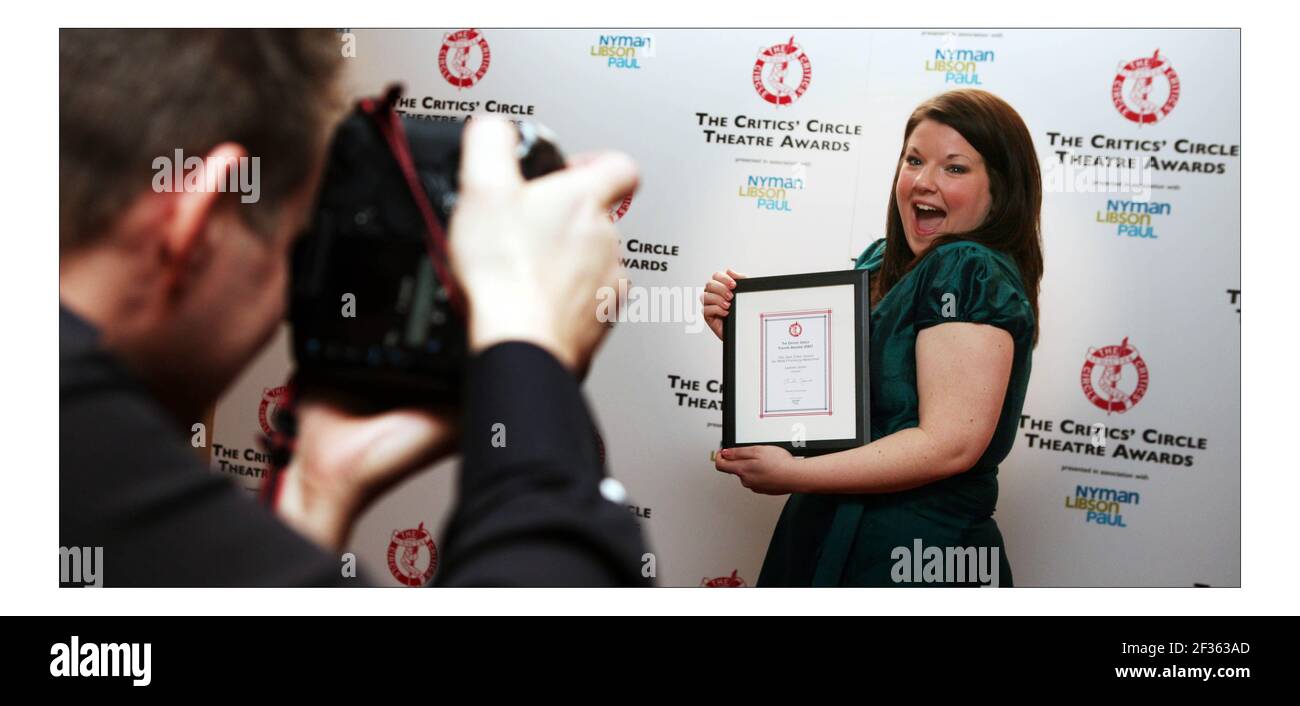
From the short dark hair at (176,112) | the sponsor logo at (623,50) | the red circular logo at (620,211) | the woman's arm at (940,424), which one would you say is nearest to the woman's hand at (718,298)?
the red circular logo at (620,211)

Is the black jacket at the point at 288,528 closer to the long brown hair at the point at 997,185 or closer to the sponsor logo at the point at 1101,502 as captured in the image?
the long brown hair at the point at 997,185

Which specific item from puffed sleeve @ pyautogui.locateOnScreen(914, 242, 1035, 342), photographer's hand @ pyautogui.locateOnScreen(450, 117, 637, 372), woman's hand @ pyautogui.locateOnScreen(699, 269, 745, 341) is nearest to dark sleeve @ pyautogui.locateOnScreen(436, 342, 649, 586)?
photographer's hand @ pyautogui.locateOnScreen(450, 117, 637, 372)

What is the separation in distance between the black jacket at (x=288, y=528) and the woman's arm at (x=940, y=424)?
830 millimetres

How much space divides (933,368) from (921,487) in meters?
0.28

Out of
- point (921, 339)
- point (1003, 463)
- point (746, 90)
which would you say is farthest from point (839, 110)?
point (1003, 463)

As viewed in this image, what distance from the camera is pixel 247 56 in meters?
2.14

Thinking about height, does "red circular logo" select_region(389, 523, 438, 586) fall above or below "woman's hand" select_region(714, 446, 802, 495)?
below

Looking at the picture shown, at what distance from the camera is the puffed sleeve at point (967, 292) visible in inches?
93.9

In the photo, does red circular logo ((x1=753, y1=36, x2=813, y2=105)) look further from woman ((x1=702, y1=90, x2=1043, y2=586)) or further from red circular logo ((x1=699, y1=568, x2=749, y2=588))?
red circular logo ((x1=699, y1=568, x2=749, y2=588))

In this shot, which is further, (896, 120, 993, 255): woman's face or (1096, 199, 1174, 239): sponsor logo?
(1096, 199, 1174, 239): sponsor logo

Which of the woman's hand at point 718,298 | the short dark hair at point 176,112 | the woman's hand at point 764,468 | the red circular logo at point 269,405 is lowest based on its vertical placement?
the woman's hand at point 764,468

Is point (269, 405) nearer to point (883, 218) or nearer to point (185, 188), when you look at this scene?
point (185, 188)

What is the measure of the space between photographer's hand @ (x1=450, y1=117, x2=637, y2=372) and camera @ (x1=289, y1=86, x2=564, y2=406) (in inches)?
2.1

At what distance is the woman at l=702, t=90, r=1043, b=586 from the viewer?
2375 mm
